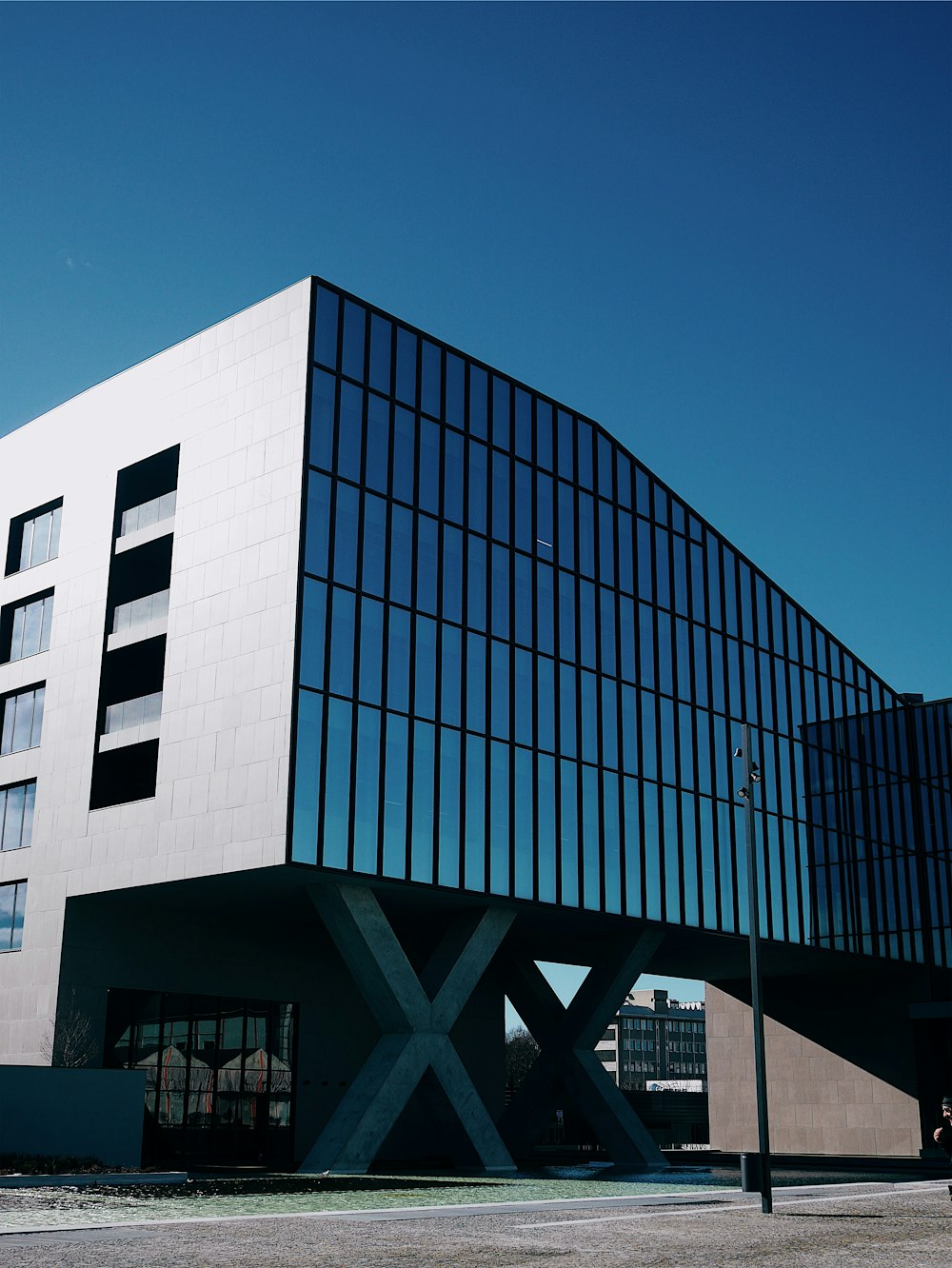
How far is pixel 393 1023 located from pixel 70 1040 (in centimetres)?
998

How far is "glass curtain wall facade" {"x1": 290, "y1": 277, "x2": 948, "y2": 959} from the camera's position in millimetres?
39375

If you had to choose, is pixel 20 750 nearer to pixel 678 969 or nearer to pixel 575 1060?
pixel 575 1060

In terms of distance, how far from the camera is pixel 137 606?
44.4 m

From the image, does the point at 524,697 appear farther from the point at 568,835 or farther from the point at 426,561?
the point at 426,561

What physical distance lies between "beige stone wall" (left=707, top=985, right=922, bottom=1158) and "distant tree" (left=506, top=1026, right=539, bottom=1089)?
6699 cm

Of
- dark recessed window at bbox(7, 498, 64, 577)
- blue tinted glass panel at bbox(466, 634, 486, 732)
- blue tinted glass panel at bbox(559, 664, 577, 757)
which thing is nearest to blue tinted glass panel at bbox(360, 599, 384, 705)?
blue tinted glass panel at bbox(466, 634, 486, 732)

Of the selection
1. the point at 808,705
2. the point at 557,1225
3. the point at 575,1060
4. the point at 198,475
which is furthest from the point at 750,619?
the point at 557,1225

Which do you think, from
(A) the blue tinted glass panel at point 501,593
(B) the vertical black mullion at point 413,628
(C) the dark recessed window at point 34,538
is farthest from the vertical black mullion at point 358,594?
(C) the dark recessed window at point 34,538

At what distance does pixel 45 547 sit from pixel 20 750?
7740 mm

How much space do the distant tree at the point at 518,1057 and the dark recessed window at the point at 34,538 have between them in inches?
3826

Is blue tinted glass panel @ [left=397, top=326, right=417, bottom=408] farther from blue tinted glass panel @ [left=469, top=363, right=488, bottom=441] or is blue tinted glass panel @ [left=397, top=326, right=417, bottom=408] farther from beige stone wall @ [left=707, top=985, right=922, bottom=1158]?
beige stone wall @ [left=707, top=985, right=922, bottom=1158]

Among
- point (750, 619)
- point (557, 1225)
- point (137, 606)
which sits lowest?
point (557, 1225)

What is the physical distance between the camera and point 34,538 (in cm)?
5041

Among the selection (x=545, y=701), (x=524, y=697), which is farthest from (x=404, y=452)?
(x=545, y=701)
